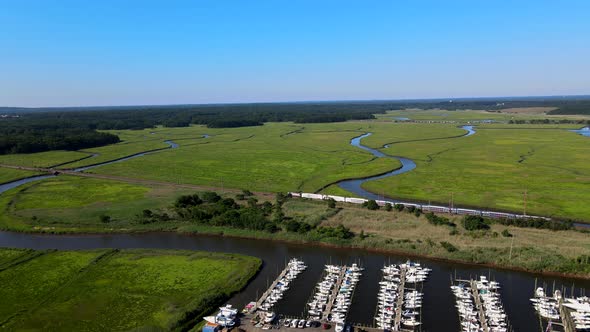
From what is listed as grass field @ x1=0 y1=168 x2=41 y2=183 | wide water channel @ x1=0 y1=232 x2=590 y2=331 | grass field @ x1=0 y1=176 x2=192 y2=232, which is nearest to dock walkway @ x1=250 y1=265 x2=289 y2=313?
wide water channel @ x1=0 y1=232 x2=590 y2=331

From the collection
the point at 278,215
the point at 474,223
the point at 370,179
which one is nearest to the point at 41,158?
the point at 278,215

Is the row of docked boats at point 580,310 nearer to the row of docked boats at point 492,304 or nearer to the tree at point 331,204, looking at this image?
the row of docked boats at point 492,304

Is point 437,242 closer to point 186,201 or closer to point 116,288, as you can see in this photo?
point 116,288

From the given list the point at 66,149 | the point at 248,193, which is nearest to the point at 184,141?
the point at 66,149

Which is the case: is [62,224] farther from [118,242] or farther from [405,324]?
[405,324]

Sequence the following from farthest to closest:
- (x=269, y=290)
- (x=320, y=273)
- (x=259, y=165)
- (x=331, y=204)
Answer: (x=259, y=165) < (x=331, y=204) < (x=320, y=273) < (x=269, y=290)

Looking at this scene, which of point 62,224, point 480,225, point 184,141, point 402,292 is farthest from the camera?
point 184,141

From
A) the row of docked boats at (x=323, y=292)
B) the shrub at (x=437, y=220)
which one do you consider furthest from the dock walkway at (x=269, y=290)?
the shrub at (x=437, y=220)
